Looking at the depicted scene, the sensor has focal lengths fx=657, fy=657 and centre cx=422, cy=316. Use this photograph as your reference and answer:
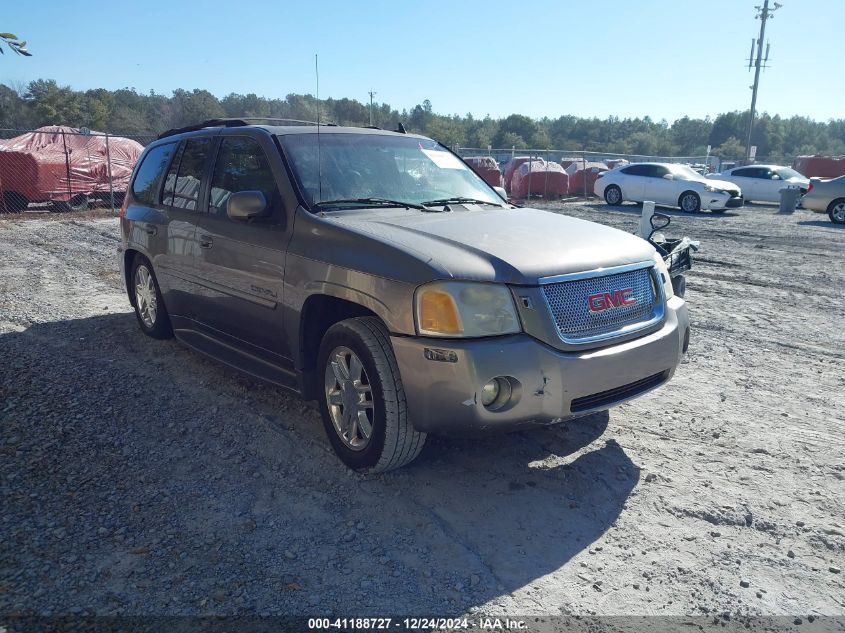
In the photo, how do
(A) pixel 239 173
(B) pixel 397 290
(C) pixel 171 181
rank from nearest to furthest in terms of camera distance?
(B) pixel 397 290, (A) pixel 239 173, (C) pixel 171 181

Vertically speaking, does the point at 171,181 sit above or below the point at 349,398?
above

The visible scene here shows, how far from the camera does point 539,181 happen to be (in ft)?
82.5

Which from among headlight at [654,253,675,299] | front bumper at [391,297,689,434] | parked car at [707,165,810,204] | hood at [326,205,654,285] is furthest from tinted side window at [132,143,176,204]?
parked car at [707,165,810,204]

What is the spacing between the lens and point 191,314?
505cm

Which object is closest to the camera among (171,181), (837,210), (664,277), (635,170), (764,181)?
(664,277)

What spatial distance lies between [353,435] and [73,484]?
4.94 ft

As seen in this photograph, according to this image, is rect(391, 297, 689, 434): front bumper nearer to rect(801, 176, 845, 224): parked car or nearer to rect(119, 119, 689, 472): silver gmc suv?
rect(119, 119, 689, 472): silver gmc suv

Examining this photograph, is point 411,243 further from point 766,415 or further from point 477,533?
point 766,415

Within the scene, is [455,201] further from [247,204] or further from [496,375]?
[496,375]

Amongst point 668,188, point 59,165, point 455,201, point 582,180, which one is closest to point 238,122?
point 455,201

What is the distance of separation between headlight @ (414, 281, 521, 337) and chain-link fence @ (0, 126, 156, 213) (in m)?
15.1

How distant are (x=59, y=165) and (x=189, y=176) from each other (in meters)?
14.8

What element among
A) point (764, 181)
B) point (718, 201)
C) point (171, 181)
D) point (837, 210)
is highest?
point (171, 181)

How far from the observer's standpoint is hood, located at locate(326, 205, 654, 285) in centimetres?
323
